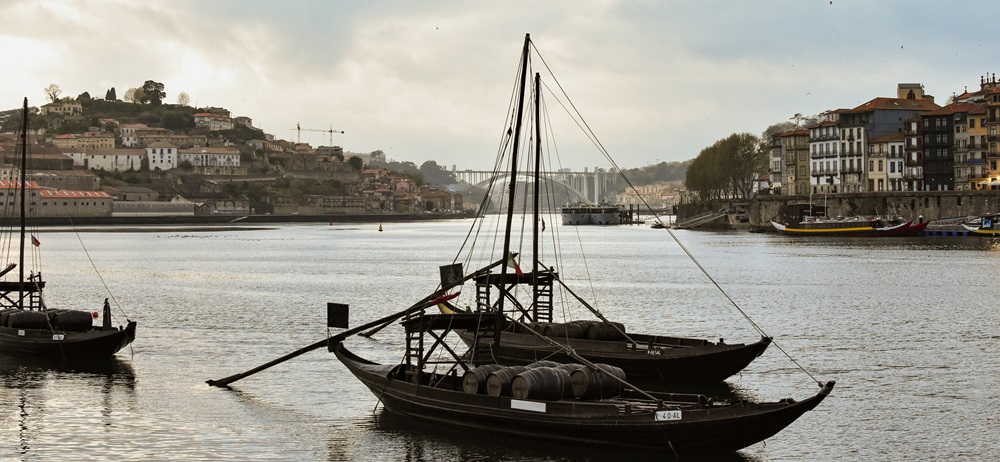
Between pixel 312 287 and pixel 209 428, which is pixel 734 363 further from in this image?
pixel 312 287

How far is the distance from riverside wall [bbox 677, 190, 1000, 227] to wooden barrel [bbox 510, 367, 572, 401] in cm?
10868

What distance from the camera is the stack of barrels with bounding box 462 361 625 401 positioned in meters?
22.2

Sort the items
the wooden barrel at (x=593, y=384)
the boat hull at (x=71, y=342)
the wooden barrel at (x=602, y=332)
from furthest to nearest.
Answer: the boat hull at (x=71, y=342)
the wooden barrel at (x=602, y=332)
the wooden barrel at (x=593, y=384)

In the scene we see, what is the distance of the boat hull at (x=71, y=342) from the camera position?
32.2 meters

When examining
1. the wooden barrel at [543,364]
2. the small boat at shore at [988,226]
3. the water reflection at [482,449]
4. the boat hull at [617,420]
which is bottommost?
the water reflection at [482,449]

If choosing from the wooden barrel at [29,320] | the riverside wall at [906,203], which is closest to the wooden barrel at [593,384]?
the wooden barrel at [29,320]

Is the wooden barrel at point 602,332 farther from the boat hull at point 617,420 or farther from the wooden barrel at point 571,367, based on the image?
the boat hull at point 617,420

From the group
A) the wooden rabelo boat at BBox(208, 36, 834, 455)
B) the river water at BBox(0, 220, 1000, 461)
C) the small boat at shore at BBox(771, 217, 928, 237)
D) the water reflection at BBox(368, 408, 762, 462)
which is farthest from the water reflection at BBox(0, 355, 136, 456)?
the small boat at shore at BBox(771, 217, 928, 237)

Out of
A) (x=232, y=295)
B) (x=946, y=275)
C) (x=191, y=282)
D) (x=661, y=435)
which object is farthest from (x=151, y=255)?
(x=661, y=435)

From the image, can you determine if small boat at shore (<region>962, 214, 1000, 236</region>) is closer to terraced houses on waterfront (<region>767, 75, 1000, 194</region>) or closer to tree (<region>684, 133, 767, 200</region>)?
terraced houses on waterfront (<region>767, 75, 1000, 194</region>)

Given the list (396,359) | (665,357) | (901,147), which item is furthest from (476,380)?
(901,147)

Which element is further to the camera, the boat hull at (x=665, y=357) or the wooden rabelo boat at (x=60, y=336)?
the wooden rabelo boat at (x=60, y=336)

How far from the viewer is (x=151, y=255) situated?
104 metres

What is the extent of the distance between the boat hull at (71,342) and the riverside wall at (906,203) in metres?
106
